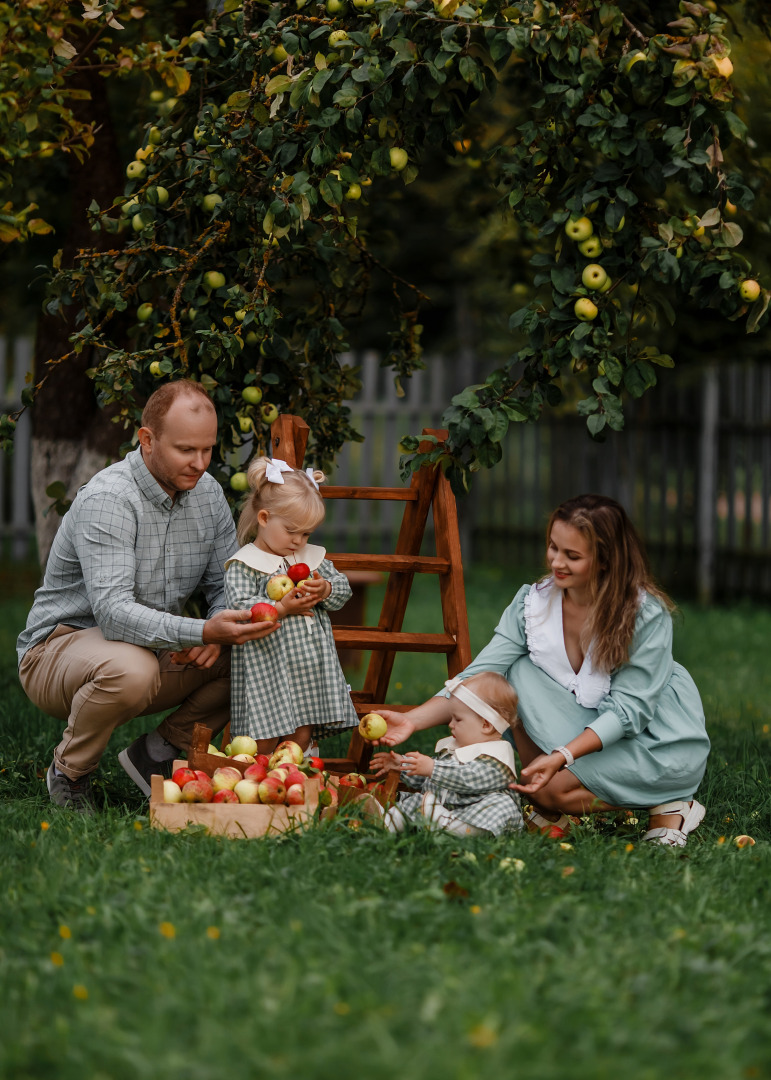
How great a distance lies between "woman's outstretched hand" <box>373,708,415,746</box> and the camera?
11.6 ft

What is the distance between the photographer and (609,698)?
3.56 meters

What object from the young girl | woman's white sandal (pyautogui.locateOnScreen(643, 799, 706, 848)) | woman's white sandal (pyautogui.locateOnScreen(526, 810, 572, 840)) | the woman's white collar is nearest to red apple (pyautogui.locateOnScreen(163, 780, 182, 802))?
the young girl

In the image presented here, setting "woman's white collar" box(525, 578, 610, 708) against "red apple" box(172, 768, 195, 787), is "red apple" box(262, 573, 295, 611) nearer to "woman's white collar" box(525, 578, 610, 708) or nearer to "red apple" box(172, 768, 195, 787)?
"red apple" box(172, 768, 195, 787)

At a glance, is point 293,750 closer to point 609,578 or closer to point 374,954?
point 609,578

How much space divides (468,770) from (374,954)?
108 centimetres

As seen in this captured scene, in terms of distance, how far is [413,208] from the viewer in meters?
14.7

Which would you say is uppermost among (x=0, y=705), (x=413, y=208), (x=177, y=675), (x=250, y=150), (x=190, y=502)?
(x=413, y=208)

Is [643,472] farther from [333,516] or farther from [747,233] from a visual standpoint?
[747,233]

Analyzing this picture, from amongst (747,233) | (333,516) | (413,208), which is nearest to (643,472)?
(333,516)

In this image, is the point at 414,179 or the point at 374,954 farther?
the point at 414,179

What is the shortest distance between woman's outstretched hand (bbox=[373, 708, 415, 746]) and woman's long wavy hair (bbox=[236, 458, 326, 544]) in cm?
66

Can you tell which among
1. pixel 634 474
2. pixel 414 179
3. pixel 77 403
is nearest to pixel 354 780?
pixel 414 179

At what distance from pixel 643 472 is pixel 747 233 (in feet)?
13.4

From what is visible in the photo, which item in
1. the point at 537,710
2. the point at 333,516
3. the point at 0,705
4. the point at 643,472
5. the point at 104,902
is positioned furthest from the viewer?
the point at 333,516
